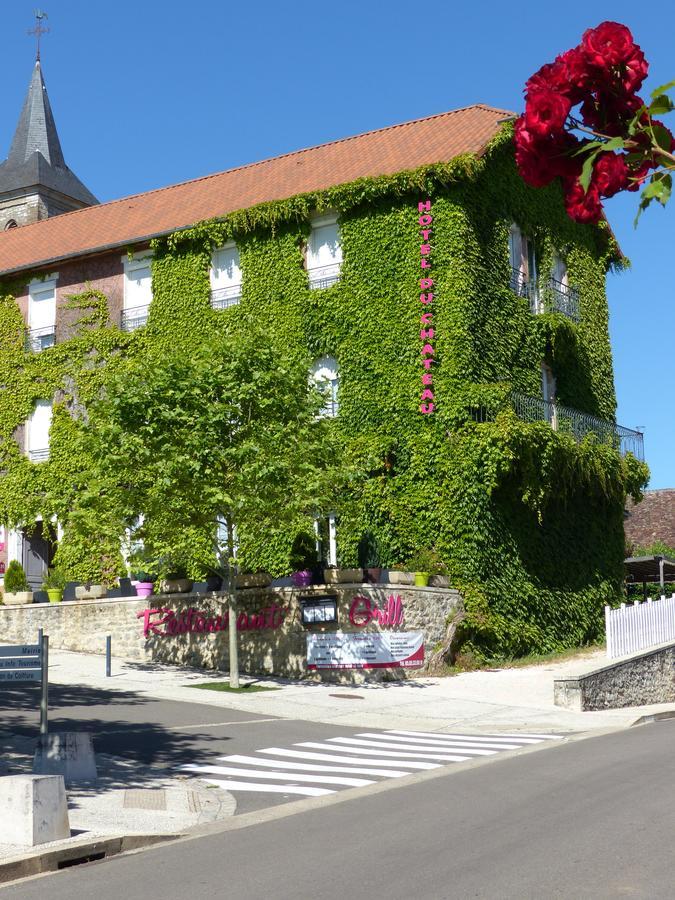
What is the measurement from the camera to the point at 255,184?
33.8 meters

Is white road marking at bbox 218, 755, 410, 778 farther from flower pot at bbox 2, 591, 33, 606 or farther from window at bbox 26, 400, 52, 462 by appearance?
window at bbox 26, 400, 52, 462

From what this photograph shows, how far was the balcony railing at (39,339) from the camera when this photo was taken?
33.7m

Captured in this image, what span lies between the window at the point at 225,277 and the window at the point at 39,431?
643 centimetres

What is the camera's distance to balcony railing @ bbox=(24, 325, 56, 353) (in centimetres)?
3366

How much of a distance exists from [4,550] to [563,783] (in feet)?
81.5

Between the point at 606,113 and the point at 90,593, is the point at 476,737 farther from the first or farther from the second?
the point at 606,113

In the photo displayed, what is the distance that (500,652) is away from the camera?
26281 millimetres

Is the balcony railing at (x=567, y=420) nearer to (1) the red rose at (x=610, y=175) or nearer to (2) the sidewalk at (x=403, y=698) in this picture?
(2) the sidewalk at (x=403, y=698)

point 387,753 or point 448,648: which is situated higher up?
point 448,648

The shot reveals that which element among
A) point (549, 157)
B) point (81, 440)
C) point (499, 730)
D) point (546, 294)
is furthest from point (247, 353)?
point (549, 157)

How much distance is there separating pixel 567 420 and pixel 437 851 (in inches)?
934

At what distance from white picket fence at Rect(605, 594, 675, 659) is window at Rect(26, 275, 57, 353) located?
19.1 meters

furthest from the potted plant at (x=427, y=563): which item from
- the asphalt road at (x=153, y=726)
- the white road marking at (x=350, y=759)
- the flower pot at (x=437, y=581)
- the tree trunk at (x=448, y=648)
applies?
the white road marking at (x=350, y=759)

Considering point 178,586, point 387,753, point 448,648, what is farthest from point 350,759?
point 178,586
